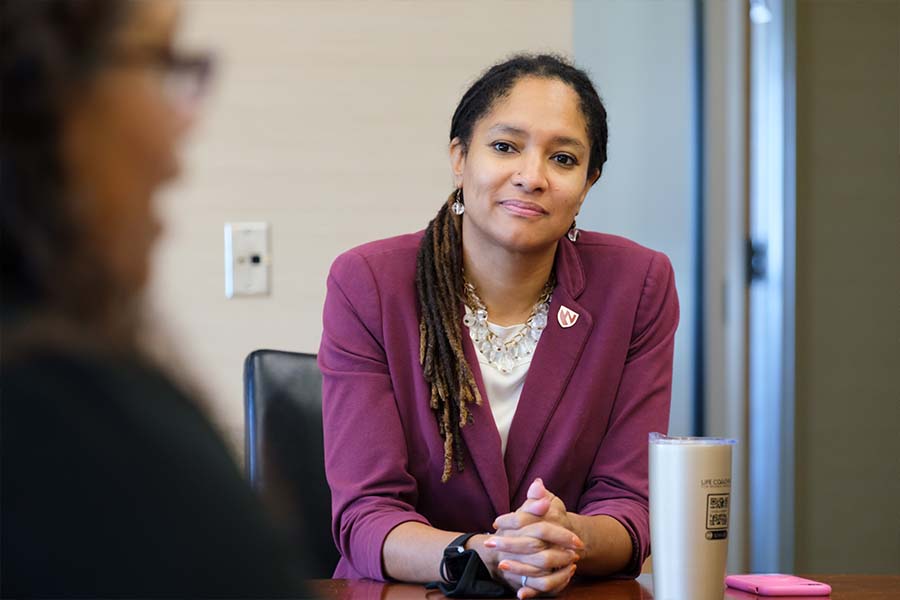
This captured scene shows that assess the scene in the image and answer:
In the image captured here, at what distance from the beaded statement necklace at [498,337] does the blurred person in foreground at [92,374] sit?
4.56 feet

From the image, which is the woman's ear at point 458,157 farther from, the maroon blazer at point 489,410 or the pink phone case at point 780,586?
the pink phone case at point 780,586

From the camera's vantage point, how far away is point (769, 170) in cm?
279

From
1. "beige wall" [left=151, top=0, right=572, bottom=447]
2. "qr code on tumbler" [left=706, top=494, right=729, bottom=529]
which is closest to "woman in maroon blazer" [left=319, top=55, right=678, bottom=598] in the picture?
"qr code on tumbler" [left=706, top=494, right=729, bottom=529]

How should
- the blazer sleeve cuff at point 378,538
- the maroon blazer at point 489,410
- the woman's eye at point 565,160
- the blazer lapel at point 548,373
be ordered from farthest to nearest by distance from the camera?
the woman's eye at point 565,160, the blazer lapel at point 548,373, the maroon blazer at point 489,410, the blazer sleeve cuff at point 378,538

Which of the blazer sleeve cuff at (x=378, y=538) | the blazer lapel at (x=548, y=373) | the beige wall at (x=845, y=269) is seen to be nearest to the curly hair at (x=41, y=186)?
the blazer sleeve cuff at (x=378, y=538)

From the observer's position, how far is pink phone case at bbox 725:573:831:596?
4.19 feet

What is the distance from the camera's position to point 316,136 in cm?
251


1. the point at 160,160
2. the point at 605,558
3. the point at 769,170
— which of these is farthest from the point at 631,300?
the point at 160,160

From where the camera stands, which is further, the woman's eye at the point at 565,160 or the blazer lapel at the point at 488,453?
the woman's eye at the point at 565,160

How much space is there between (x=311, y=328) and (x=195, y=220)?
348 millimetres

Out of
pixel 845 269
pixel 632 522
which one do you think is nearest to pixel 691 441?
pixel 632 522

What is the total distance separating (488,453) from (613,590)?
43cm

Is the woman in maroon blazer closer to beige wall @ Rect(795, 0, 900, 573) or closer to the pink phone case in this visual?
the pink phone case

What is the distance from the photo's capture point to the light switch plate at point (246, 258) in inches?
98.1
